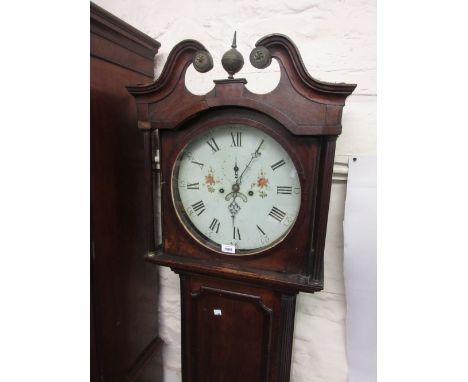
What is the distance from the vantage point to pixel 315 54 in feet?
2.80

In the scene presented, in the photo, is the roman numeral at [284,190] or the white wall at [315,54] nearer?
the roman numeral at [284,190]

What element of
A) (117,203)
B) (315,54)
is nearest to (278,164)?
(315,54)

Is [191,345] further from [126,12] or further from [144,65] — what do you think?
[126,12]

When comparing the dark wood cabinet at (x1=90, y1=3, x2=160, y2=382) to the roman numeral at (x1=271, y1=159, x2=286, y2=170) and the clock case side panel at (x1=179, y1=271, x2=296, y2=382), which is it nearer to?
the clock case side panel at (x1=179, y1=271, x2=296, y2=382)

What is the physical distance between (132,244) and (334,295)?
690 mm

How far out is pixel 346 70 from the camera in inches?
33.1

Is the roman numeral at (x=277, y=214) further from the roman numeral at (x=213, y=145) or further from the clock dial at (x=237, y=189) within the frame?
the roman numeral at (x=213, y=145)

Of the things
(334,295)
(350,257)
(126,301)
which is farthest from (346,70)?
(126,301)

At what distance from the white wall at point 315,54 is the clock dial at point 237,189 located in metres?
0.29

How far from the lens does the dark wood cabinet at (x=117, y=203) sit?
2.60 ft

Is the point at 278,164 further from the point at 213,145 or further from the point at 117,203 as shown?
the point at 117,203

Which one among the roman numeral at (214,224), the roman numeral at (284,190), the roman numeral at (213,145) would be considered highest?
the roman numeral at (213,145)

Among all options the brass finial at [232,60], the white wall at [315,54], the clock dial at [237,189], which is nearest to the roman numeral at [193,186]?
the clock dial at [237,189]

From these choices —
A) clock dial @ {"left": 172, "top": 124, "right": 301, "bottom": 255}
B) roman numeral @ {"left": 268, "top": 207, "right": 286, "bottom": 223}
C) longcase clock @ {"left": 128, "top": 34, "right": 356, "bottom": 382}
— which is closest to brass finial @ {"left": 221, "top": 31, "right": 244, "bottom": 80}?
longcase clock @ {"left": 128, "top": 34, "right": 356, "bottom": 382}
